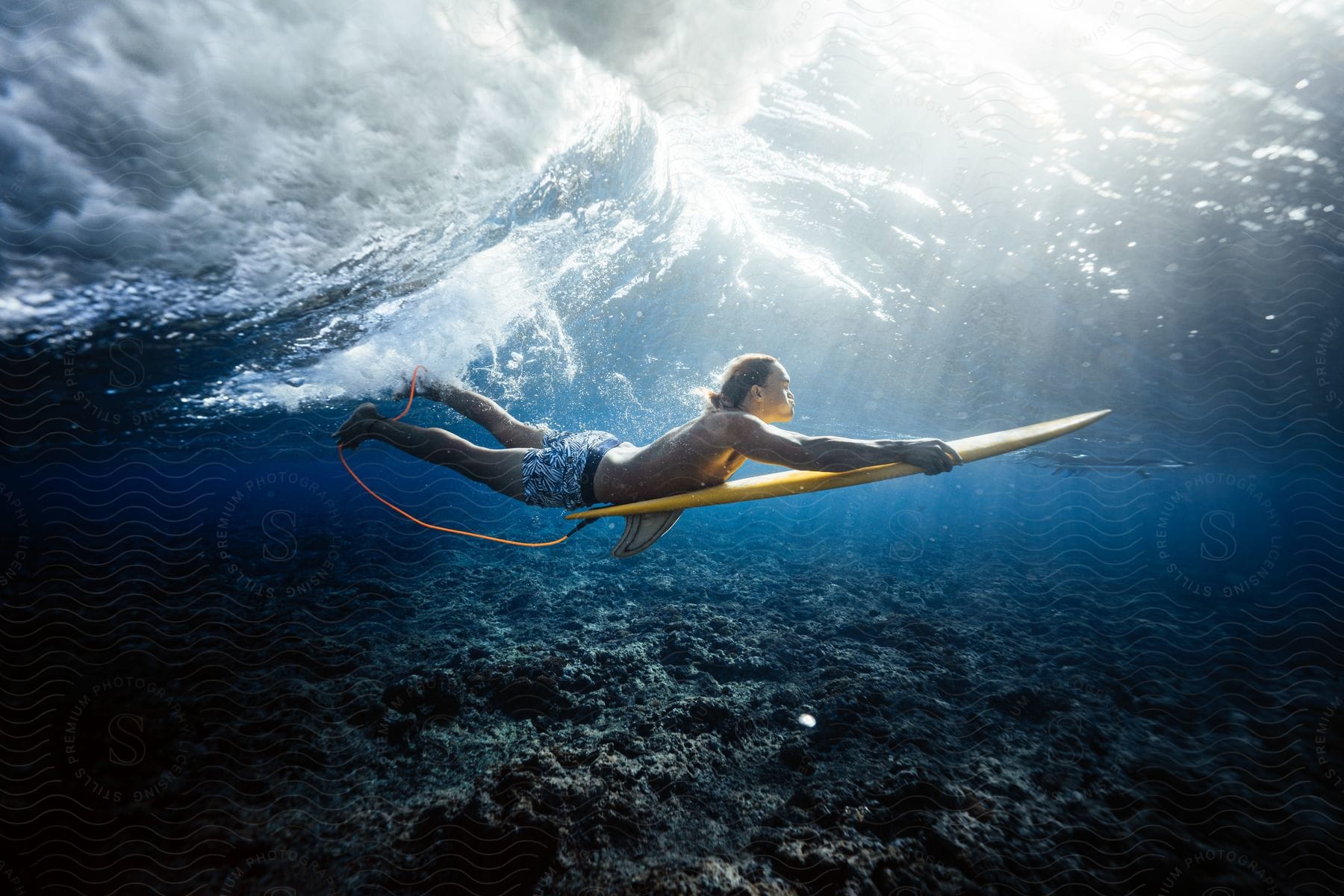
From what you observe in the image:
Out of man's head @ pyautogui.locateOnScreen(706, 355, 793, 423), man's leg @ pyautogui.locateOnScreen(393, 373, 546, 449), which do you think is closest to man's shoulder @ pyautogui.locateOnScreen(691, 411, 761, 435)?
man's head @ pyautogui.locateOnScreen(706, 355, 793, 423)

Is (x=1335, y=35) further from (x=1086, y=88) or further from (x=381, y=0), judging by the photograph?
(x=381, y=0)

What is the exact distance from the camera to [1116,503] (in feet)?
125

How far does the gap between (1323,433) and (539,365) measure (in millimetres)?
25604

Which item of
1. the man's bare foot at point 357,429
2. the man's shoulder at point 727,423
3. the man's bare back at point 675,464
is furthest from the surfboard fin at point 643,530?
the man's bare foot at point 357,429

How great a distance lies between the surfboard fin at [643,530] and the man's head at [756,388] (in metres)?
1.08

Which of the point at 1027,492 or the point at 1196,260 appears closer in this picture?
the point at 1196,260

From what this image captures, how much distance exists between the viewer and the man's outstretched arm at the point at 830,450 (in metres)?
2.80

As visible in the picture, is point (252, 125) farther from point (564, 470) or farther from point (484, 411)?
point (564, 470)

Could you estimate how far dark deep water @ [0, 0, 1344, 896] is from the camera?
307cm

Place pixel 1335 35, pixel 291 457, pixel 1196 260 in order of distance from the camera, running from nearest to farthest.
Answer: pixel 1335 35 → pixel 1196 260 → pixel 291 457

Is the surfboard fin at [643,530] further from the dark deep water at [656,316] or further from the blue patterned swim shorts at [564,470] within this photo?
the dark deep water at [656,316]

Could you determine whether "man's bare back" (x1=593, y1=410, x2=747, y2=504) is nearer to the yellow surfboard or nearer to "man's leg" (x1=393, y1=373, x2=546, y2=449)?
the yellow surfboard

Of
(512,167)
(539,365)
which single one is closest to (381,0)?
(512,167)

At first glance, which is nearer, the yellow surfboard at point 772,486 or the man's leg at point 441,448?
the yellow surfboard at point 772,486
